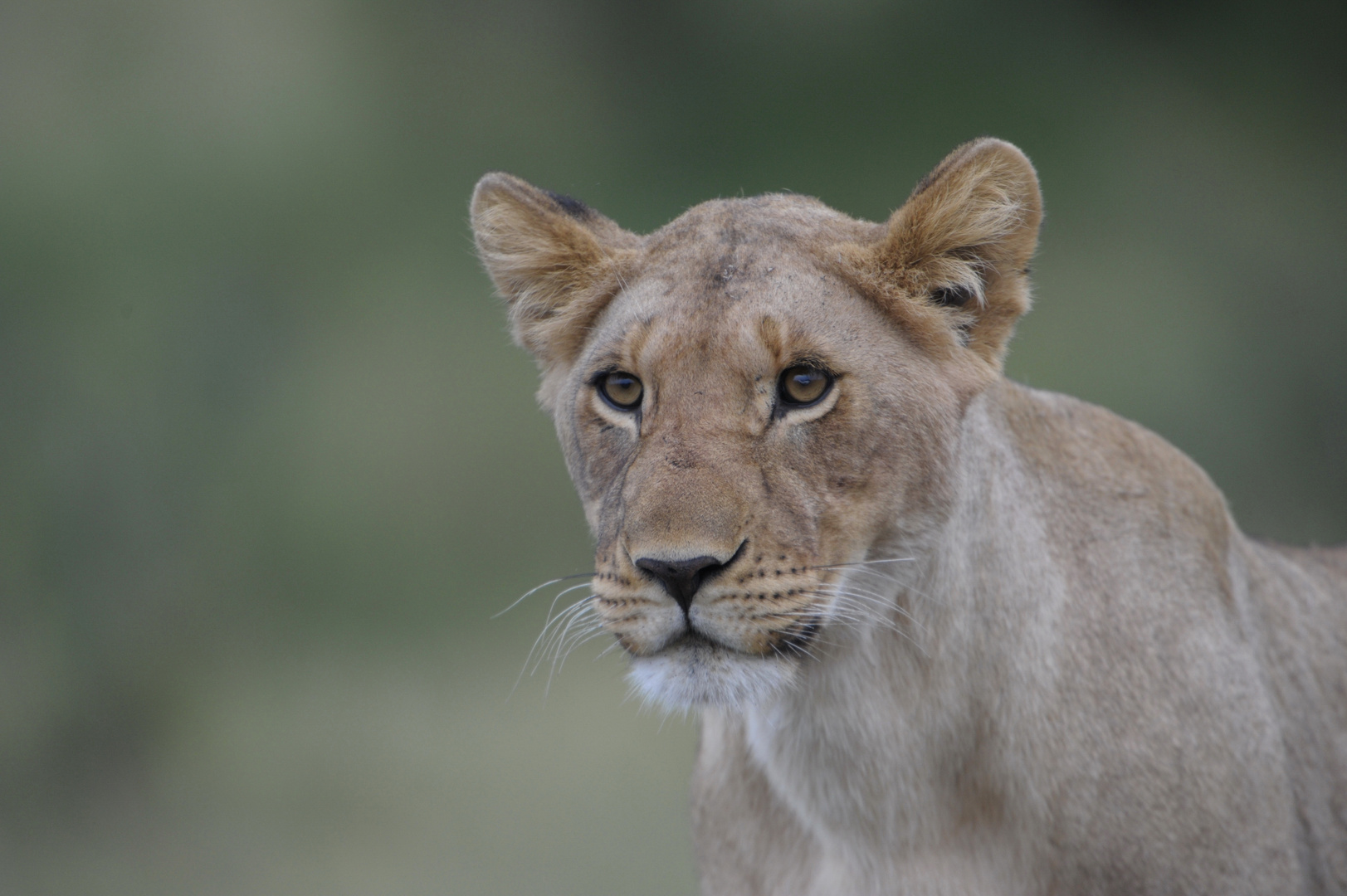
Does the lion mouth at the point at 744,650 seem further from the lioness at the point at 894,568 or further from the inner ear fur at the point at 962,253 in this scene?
the inner ear fur at the point at 962,253

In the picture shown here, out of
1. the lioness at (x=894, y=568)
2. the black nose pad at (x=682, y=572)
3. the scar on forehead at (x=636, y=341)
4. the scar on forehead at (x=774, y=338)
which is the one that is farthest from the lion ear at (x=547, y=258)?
the black nose pad at (x=682, y=572)

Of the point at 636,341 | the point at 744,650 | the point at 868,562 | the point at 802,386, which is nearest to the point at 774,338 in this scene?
the point at 802,386

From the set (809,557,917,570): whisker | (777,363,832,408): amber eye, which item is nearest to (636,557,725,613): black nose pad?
(809,557,917,570): whisker

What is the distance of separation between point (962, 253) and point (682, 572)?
98cm

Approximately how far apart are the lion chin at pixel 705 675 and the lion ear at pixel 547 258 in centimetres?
93

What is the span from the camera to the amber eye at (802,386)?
2.50m

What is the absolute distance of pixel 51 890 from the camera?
6828mm

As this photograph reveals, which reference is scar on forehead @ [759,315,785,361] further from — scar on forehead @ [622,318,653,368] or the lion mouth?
the lion mouth

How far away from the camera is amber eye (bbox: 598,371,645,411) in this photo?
2635mm

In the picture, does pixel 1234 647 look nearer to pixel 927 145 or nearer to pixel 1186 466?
pixel 1186 466

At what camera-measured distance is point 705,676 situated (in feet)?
7.63

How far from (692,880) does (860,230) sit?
4429mm

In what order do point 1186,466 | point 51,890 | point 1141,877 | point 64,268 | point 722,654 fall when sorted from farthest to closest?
point 64,268, point 51,890, point 1186,466, point 1141,877, point 722,654

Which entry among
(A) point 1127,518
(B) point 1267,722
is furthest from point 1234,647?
(A) point 1127,518
